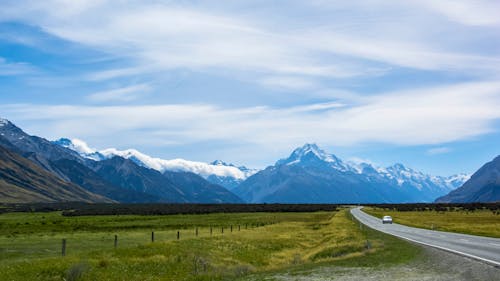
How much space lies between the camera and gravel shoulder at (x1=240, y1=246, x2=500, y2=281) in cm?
2336

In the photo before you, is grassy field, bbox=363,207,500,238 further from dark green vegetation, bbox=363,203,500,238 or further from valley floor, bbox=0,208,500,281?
valley floor, bbox=0,208,500,281

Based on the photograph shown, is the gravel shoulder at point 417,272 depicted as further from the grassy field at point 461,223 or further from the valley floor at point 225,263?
the grassy field at point 461,223

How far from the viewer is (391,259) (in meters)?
32.4

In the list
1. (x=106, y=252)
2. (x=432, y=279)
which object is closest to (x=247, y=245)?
(x=106, y=252)

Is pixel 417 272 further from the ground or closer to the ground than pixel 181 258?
further from the ground

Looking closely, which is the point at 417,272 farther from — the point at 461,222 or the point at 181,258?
the point at 461,222

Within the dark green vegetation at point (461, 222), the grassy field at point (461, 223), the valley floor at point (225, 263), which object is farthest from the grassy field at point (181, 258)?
the dark green vegetation at point (461, 222)

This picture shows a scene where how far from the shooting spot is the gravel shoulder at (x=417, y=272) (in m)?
23.4

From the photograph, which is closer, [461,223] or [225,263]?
[225,263]

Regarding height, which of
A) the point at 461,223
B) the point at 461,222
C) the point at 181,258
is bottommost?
the point at 461,222

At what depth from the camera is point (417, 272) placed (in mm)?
25797

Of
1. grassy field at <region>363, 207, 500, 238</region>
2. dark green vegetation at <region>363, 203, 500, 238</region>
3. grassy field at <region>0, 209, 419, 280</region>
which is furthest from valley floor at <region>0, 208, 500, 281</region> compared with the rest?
dark green vegetation at <region>363, 203, 500, 238</region>

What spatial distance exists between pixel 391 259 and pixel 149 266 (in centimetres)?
1717

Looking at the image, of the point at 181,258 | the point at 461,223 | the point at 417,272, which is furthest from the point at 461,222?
the point at 417,272
